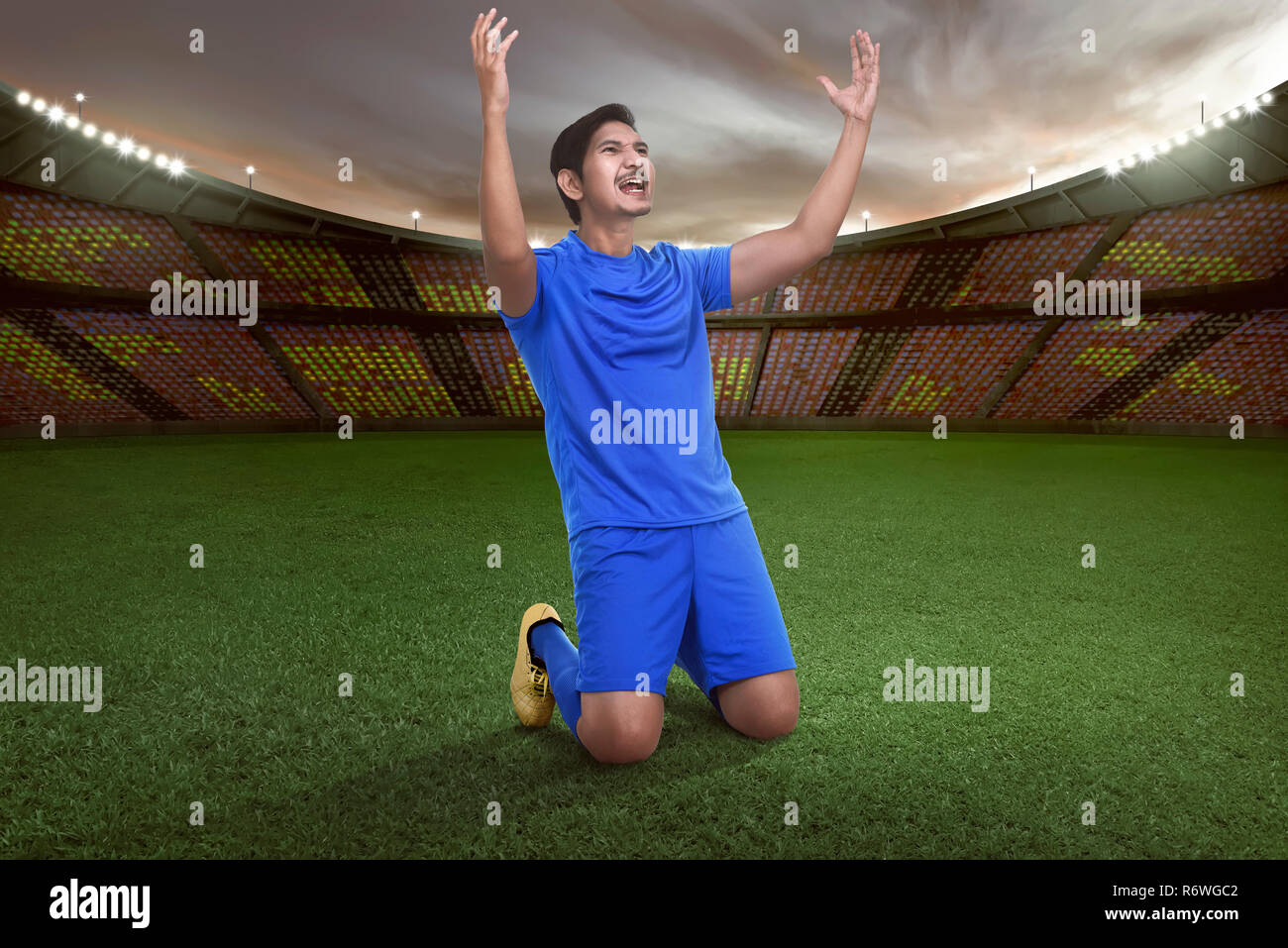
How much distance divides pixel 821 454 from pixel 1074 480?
15.8 ft

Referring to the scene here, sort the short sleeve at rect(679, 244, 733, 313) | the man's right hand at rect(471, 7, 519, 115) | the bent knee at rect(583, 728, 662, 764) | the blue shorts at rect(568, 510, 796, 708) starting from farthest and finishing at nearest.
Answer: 1. the short sleeve at rect(679, 244, 733, 313)
2. the blue shorts at rect(568, 510, 796, 708)
3. the bent knee at rect(583, 728, 662, 764)
4. the man's right hand at rect(471, 7, 519, 115)

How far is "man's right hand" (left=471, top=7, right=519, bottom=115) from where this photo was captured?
2012 millimetres

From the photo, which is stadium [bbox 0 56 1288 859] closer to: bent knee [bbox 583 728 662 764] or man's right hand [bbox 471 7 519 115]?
bent knee [bbox 583 728 662 764]

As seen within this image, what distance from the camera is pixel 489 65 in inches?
79.5

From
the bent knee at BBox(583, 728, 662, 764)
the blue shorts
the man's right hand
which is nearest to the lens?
the man's right hand

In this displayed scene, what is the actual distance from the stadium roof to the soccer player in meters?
19.7

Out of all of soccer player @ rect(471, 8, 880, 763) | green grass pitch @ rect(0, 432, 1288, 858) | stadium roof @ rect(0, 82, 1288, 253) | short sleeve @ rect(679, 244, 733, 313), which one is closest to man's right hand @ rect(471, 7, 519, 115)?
soccer player @ rect(471, 8, 880, 763)

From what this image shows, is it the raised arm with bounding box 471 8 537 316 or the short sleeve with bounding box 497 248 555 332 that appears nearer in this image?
the raised arm with bounding box 471 8 537 316

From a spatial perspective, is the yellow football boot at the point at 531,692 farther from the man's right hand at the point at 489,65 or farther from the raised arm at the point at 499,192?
the man's right hand at the point at 489,65

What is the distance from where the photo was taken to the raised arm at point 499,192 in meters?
2.02

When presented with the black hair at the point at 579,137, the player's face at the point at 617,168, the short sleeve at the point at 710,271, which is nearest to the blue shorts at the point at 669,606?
the short sleeve at the point at 710,271

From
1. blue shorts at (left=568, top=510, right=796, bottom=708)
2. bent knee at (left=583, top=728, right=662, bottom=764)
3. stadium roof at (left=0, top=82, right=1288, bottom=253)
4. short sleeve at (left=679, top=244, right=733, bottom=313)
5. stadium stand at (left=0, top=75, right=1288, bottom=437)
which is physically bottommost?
bent knee at (left=583, top=728, right=662, bottom=764)

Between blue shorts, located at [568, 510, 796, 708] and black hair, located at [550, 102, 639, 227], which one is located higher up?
black hair, located at [550, 102, 639, 227]
